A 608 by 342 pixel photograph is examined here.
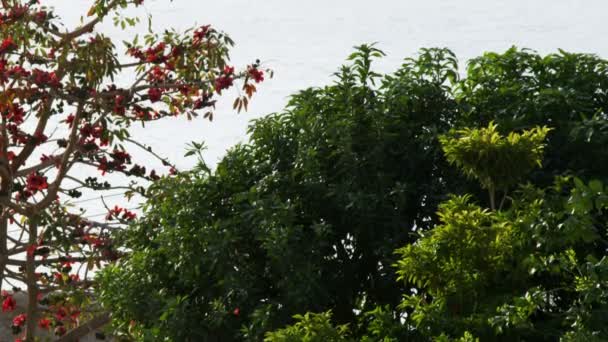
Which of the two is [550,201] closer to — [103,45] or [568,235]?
[568,235]

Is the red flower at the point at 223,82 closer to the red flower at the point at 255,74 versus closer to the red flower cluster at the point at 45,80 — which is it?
the red flower at the point at 255,74

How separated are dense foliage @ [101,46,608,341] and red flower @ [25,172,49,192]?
1598 millimetres

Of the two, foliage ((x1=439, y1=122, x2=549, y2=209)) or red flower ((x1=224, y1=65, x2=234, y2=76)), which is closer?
foliage ((x1=439, y1=122, x2=549, y2=209))

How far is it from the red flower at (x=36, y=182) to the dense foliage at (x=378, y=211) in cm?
160

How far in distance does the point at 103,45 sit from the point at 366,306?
2.54 metres

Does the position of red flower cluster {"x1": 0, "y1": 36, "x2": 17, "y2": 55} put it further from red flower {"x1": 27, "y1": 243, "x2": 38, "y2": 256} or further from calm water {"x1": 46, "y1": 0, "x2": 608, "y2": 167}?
calm water {"x1": 46, "y1": 0, "x2": 608, "y2": 167}

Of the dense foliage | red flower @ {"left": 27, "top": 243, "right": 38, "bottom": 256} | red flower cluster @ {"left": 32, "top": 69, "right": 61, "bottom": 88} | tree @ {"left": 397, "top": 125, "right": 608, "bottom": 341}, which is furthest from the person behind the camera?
red flower @ {"left": 27, "top": 243, "right": 38, "bottom": 256}

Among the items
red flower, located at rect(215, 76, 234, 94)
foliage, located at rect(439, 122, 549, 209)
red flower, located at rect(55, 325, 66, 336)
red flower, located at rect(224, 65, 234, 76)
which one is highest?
red flower, located at rect(224, 65, 234, 76)

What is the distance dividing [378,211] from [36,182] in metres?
2.86

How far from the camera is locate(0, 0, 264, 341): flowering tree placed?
720 cm

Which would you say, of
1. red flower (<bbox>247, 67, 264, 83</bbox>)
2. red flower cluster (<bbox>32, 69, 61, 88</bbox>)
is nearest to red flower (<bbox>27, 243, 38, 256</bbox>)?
red flower cluster (<bbox>32, 69, 61, 88</bbox>)

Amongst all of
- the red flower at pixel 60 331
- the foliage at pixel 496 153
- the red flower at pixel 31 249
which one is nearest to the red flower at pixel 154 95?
the red flower at pixel 31 249

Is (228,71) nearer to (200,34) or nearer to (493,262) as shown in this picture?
(200,34)

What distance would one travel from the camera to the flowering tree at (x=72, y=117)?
23.6ft
